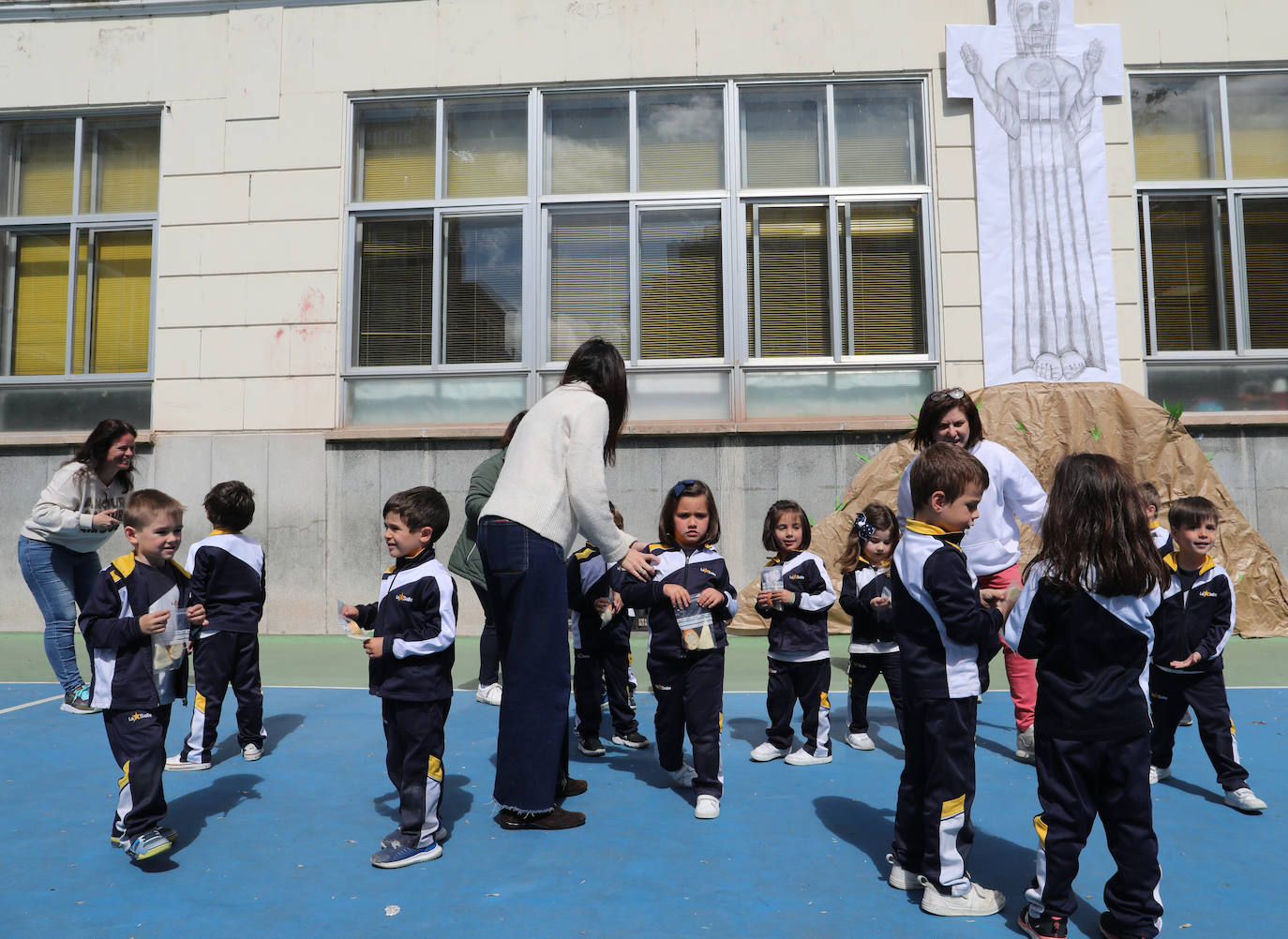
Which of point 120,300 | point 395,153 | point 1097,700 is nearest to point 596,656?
point 1097,700

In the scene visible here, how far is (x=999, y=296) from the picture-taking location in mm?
10250

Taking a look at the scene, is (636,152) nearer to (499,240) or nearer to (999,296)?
(499,240)

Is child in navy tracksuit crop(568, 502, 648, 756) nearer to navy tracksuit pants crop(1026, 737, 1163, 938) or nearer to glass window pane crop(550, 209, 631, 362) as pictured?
navy tracksuit pants crop(1026, 737, 1163, 938)

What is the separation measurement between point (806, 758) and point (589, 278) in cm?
711

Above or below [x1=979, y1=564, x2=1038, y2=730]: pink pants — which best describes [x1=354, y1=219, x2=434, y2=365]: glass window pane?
above

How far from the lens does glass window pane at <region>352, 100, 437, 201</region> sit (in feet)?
36.7

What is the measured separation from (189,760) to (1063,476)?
4633 mm

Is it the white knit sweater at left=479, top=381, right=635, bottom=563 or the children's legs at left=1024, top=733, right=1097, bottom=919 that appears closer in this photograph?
the children's legs at left=1024, top=733, right=1097, bottom=919

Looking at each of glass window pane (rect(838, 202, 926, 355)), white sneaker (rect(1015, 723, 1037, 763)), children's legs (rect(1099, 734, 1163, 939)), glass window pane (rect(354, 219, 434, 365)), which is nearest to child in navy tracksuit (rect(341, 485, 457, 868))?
children's legs (rect(1099, 734, 1163, 939))

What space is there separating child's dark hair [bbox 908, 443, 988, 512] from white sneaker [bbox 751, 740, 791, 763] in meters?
2.25

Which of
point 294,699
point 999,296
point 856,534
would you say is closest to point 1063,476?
point 856,534

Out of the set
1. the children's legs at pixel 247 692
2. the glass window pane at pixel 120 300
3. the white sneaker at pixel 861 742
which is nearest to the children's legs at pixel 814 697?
the white sneaker at pixel 861 742

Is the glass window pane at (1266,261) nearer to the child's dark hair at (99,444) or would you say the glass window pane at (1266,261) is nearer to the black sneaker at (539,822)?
the black sneaker at (539,822)

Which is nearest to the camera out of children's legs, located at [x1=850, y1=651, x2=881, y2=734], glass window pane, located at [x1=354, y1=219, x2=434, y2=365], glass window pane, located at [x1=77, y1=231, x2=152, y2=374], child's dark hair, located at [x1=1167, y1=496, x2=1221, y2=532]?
child's dark hair, located at [x1=1167, y1=496, x2=1221, y2=532]
